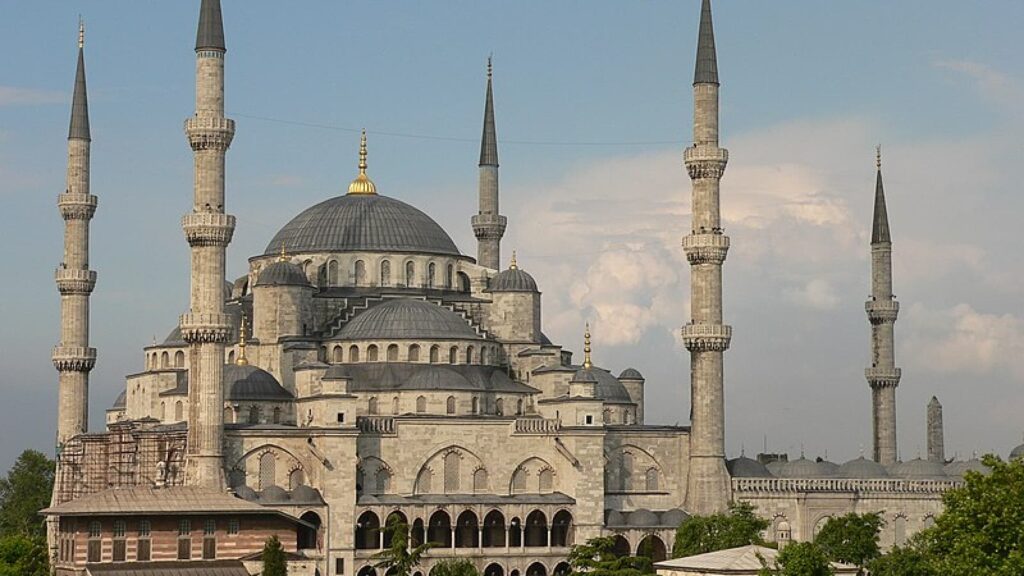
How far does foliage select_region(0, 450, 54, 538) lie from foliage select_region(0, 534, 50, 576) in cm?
1692

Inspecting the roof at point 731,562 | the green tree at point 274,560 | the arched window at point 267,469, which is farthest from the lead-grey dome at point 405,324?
the roof at point 731,562

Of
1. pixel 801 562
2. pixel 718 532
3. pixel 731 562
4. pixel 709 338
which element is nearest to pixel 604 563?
pixel 731 562

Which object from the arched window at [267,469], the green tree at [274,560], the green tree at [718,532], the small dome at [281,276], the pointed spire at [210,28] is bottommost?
the green tree at [274,560]

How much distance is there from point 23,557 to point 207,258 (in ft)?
32.0

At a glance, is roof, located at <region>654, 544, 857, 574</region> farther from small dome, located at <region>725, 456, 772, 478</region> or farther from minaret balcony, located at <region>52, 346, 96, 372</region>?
minaret balcony, located at <region>52, 346, 96, 372</region>

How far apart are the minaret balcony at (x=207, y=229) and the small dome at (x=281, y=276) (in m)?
5.61

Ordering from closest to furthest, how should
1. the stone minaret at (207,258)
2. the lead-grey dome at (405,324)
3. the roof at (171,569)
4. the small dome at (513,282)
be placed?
1. the roof at (171,569)
2. the stone minaret at (207,258)
3. the lead-grey dome at (405,324)
4. the small dome at (513,282)

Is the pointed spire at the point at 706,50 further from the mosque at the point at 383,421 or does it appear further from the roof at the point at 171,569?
the roof at the point at 171,569

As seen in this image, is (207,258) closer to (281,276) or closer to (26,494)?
→ (281,276)

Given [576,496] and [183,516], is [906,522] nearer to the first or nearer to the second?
[576,496]

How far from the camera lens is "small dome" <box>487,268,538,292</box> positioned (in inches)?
2729

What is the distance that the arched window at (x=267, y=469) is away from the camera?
6075cm

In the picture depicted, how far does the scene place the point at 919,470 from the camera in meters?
68.4

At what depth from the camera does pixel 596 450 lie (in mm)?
63312
